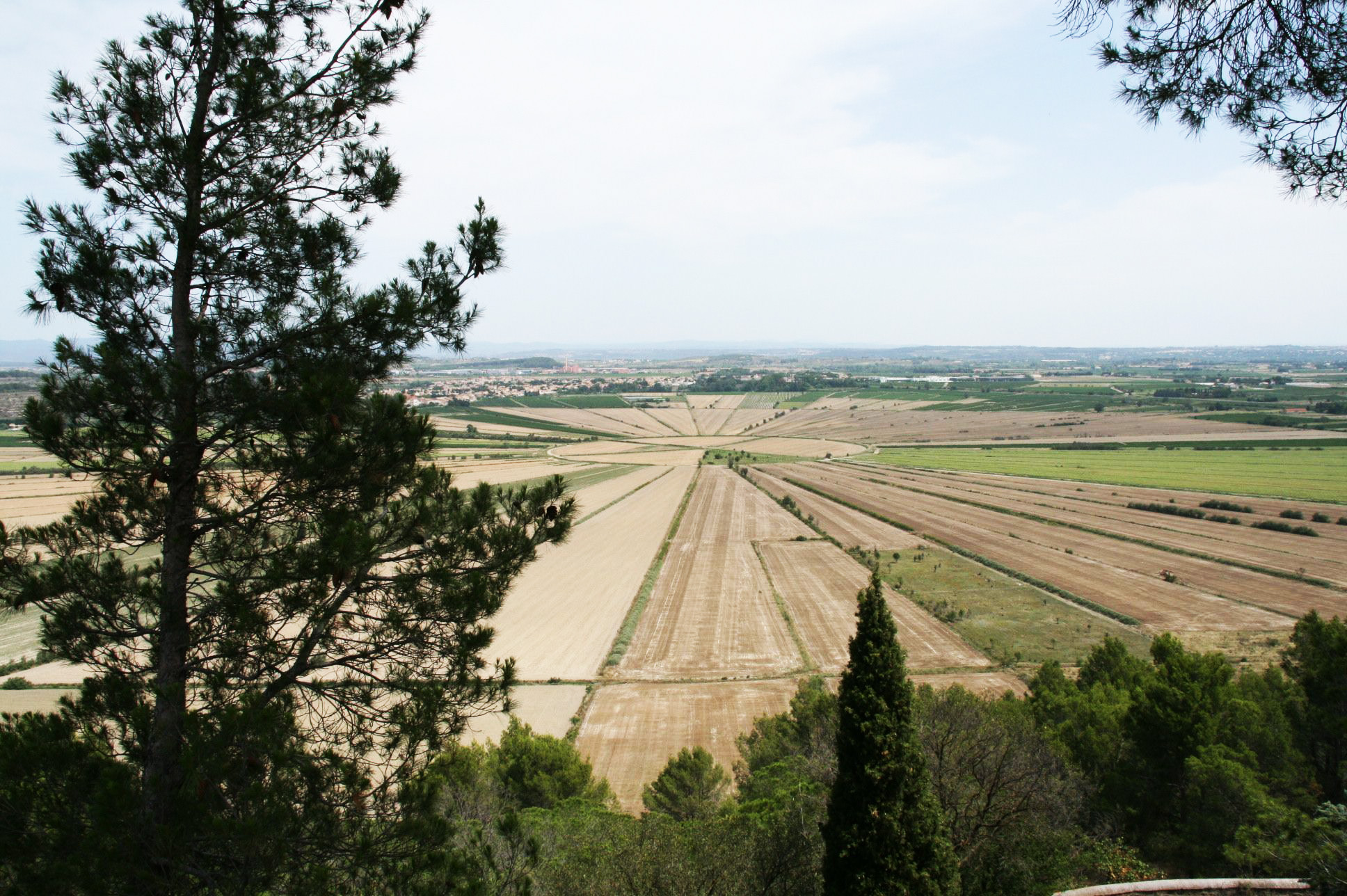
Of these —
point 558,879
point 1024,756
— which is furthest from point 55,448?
point 1024,756

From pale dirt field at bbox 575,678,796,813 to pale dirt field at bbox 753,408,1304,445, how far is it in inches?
3278

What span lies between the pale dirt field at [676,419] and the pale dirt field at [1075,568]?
5801 cm

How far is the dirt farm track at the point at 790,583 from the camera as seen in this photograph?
2517cm

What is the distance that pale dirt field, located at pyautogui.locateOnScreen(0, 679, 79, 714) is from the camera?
74.2 feet

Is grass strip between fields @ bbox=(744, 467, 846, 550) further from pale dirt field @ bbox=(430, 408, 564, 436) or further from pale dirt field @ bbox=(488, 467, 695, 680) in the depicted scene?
pale dirt field @ bbox=(430, 408, 564, 436)

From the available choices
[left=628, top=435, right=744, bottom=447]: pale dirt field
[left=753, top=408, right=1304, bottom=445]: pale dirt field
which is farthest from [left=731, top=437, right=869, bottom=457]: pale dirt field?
[left=753, top=408, right=1304, bottom=445]: pale dirt field

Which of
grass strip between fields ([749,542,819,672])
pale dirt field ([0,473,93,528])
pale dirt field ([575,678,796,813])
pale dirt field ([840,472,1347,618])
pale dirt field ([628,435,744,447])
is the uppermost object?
pale dirt field ([0,473,93,528])

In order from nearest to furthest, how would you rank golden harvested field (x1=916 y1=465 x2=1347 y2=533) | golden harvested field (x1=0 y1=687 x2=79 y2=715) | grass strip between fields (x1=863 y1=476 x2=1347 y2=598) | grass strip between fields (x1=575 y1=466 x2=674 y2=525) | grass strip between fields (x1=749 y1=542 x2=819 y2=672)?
golden harvested field (x1=0 y1=687 x2=79 y2=715) → grass strip between fields (x1=749 y1=542 x2=819 y2=672) → grass strip between fields (x1=863 y1=476 x2=1347 y2=598) → golden harvested field (x1=916 y1=465 x2=1347 y2=533) → grass strip between fields (x1=575 y1=466 x2=674 y2=525)

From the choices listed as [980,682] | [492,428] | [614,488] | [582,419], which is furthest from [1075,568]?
[582,419]

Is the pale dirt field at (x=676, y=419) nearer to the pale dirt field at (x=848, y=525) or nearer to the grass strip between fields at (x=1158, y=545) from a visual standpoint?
the pale dirt field at (x=848, y=525)

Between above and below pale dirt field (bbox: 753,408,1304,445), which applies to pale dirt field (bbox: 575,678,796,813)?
below

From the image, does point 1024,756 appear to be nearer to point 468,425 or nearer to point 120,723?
point 120,723

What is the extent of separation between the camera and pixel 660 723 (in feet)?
77.4

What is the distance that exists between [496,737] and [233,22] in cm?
2170
